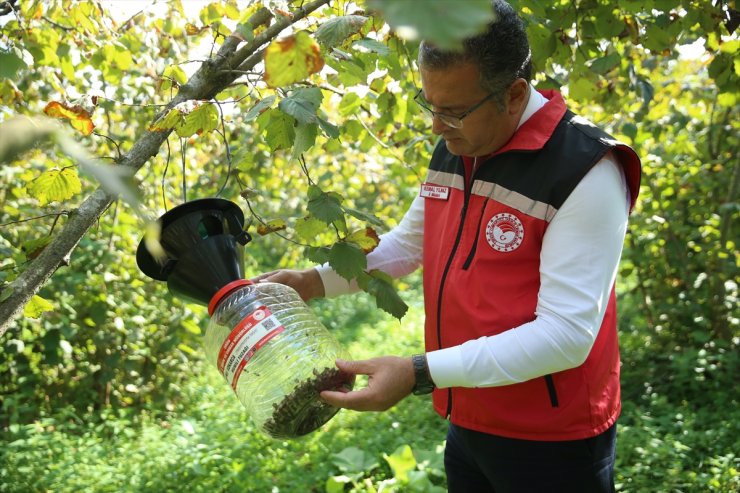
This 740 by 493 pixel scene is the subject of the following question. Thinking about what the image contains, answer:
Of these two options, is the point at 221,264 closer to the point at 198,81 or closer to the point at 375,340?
the point at 198,81

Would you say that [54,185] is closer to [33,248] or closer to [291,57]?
[33,248]

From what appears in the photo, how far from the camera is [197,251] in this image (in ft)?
5.06

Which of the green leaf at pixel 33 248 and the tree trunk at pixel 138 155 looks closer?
the tree trunk at pixel 138 155

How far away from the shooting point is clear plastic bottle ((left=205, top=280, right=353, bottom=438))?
57.6 inches

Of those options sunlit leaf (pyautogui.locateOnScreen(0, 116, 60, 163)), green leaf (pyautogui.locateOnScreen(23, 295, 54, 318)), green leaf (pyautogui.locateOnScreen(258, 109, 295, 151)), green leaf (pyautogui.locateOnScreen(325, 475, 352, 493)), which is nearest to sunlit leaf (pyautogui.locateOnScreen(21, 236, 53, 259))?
green leaf (pyautogui.locateOnScreen(23, 295, 54, 318))

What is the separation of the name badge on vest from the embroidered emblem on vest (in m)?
0.24

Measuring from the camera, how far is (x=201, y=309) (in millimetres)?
5078

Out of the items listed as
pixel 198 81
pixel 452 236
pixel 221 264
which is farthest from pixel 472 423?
pixel 198 81

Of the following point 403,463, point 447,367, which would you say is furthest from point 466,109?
point 403,463

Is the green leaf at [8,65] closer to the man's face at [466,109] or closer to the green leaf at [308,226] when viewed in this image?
the green leaf at [308,226]

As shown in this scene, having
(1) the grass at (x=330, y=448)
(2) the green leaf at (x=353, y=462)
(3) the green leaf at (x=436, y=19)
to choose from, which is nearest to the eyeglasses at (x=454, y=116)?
(3) the green leaf at (x=436, y=19)

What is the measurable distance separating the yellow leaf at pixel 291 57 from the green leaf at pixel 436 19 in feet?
2.03

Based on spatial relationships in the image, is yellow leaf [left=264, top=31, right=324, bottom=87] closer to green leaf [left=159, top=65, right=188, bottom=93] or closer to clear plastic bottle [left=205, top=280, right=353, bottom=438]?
clear plastic bottle [left=205, top=280, right=353, bottom=438]

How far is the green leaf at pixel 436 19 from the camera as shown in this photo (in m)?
0.39
